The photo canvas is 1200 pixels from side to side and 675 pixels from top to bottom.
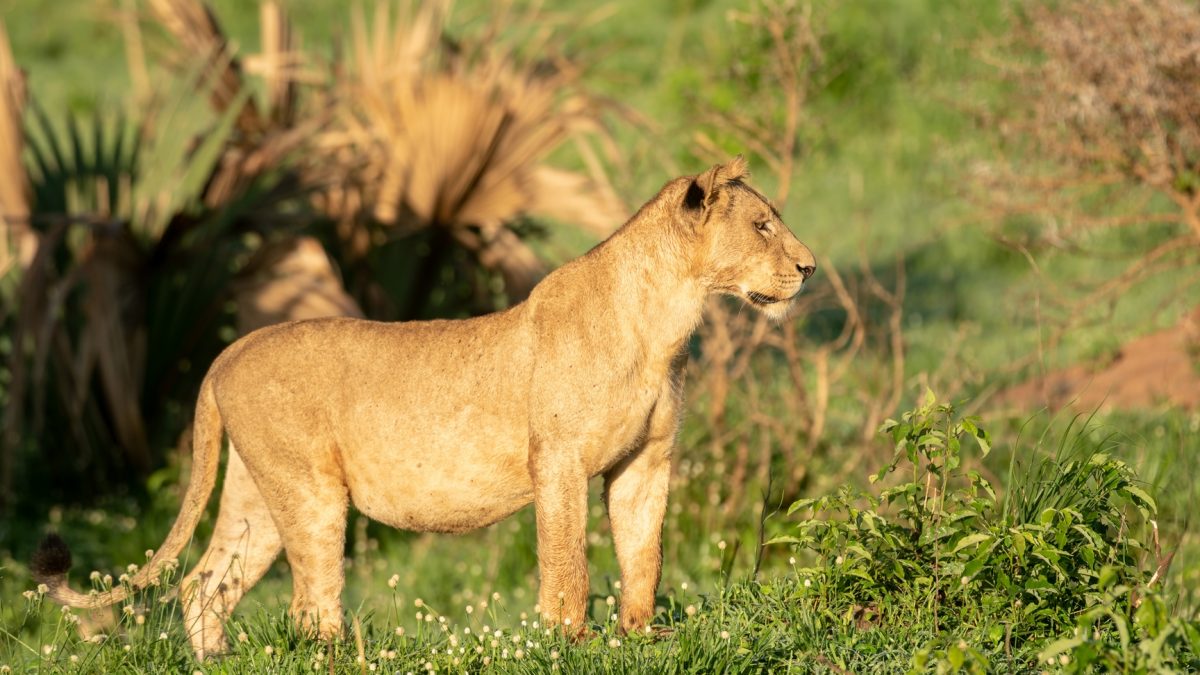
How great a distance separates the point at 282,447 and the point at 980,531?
231 centimetres

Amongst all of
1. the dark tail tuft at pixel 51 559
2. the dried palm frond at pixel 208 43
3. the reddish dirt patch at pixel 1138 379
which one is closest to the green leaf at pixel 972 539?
the dark tail tuft at pixel 51 559

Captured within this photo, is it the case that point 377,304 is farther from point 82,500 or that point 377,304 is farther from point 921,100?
point 921,100

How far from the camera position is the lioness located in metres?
4.77

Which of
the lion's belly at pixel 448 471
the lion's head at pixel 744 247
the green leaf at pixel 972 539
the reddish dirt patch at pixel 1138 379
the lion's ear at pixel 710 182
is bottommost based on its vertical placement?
the reddish dirt patch at pixel 1138 379

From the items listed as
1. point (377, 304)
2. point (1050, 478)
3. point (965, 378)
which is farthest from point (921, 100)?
point (1050, 478)

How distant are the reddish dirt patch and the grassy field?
0.19 m

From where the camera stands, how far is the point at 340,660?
482 centimetres

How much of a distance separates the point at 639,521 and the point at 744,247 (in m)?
0.97

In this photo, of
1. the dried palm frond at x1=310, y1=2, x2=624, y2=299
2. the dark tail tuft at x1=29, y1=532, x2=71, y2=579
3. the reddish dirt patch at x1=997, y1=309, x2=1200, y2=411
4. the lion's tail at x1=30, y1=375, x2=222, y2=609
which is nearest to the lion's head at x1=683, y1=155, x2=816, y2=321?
the lion's tail at x1=30, y1=375, x2=222, y2=609

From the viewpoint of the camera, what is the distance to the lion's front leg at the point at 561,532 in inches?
186

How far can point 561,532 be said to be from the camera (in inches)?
188

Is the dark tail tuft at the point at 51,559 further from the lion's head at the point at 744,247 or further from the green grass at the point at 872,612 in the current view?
the lion's head at the point at 744,247

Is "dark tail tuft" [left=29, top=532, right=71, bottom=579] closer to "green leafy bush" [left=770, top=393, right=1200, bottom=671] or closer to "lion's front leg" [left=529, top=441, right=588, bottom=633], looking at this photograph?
"lion's front leg" [left=529, top=441, right=588, bottom=633]

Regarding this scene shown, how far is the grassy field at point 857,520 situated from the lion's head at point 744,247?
0.67 metres
